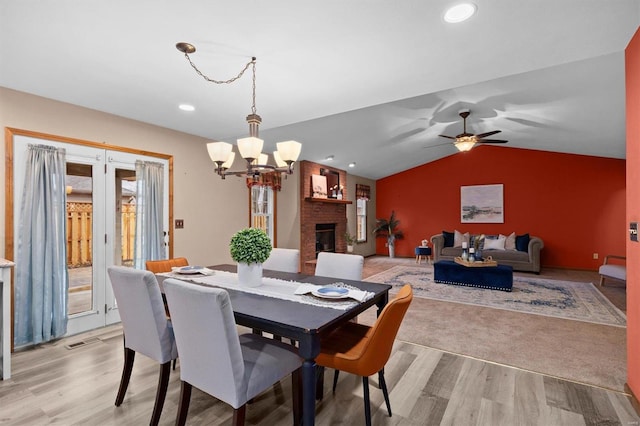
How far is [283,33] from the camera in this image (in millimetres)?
1942

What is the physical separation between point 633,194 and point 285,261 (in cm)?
268

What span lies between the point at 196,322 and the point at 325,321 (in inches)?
24.6

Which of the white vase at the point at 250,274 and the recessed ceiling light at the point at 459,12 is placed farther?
the white vase at the point at 250,274

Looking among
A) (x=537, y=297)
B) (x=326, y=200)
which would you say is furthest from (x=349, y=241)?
(x=537, y=297)

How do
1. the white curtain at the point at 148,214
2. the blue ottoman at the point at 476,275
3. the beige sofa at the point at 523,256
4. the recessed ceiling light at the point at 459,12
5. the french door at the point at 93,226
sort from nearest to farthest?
1. the recessed ceiling light at the point at 459,12
2. the french door at the point at 93,226
3. the white curtain at the point at 148,214
4. the blue ottoman at the point at 476,275
5. the beige sofa at the point at 523,256

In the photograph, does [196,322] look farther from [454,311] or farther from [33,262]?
[454,311]

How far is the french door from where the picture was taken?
3.18 meters

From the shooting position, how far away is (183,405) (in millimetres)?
1622

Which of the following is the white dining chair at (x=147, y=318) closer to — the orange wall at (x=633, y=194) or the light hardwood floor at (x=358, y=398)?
the light hardwood floor at (x=358, y=398)

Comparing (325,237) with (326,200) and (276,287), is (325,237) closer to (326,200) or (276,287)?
(326,200)

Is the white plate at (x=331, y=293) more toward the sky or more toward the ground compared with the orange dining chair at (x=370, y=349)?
more toward the sky

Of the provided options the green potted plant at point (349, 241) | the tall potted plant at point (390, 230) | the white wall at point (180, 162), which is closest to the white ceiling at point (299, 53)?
the white wall at point (180, 162)

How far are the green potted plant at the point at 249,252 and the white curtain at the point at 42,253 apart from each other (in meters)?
2.12

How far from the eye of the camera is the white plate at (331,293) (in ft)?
6.04
